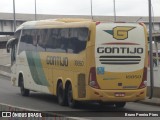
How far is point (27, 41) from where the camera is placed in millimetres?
26641

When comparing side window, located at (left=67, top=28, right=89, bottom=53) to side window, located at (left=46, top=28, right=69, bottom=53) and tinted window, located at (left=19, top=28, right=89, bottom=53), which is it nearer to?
tinted window, located at (left=19, top=28, right=89, bottom=53)

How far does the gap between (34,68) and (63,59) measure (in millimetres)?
3980

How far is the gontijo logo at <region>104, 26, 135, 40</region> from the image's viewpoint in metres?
19.8

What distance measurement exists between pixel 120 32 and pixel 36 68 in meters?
6.65

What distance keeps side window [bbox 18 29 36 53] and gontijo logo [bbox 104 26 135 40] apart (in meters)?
6.53

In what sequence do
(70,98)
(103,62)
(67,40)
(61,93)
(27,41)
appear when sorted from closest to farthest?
(103,62), (70,98), (67,40), (61,93), (27,41)

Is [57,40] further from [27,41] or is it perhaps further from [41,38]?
[27,41]

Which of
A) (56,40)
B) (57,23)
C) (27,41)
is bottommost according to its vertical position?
(27,41)

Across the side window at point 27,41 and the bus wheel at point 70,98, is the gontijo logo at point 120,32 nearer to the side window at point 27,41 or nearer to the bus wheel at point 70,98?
the bus wheel at point 70,98

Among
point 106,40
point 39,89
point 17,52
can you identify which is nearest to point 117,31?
point 106,40

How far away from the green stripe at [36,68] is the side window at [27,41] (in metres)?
0.27

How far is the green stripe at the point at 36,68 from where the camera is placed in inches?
971

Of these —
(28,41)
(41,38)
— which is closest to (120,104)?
(41,38)

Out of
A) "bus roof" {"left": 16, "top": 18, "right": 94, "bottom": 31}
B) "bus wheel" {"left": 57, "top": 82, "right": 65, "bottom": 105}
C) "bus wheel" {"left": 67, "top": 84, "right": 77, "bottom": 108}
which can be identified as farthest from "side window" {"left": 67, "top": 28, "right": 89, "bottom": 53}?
"bus wheel" {"left": 57, "top": 82, "right": 65, "bottom": 105}
